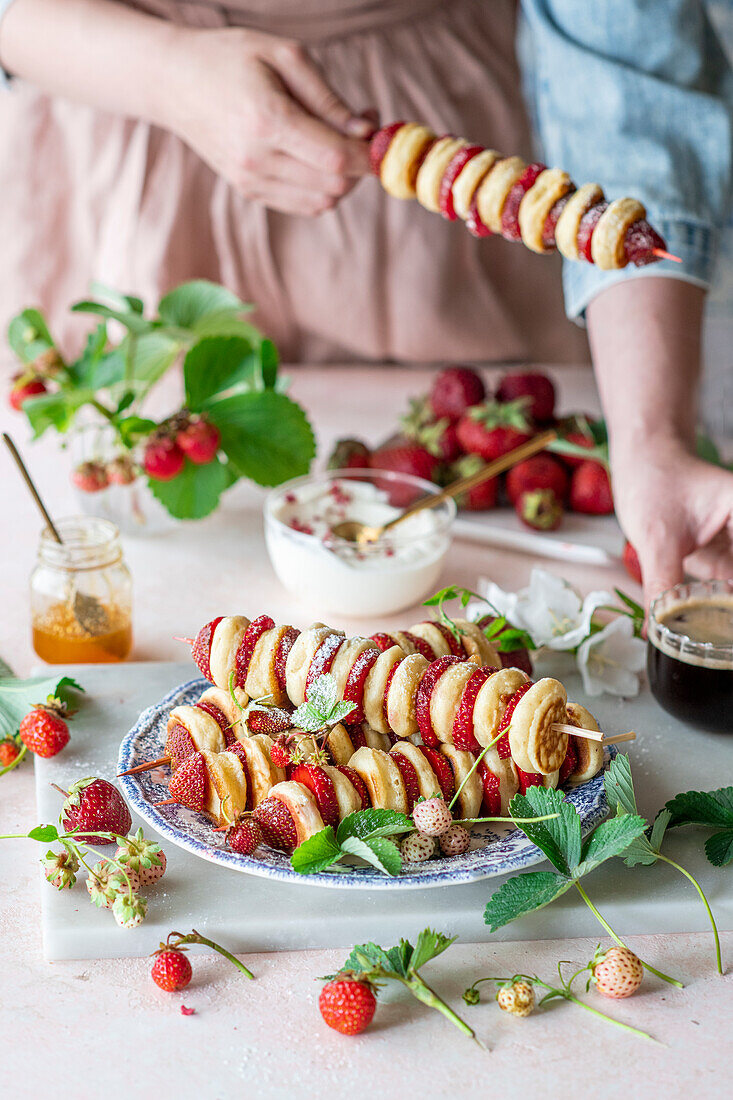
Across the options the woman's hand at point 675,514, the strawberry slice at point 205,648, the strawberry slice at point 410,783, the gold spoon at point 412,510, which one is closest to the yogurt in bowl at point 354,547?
the gold spoon at point 412,510

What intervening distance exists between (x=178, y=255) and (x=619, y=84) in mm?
914

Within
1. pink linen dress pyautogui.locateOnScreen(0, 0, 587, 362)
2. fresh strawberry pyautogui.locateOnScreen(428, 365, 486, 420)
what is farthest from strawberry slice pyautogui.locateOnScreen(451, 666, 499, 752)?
pink linen dress pyautogui.locateOnScreen(0, 0, 587, 362)

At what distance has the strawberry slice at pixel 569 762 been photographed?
0.92 meters

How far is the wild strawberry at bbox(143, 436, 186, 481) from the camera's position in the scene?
1.41 m

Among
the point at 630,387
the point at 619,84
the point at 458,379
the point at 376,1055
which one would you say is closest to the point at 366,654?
the point at 376,1055

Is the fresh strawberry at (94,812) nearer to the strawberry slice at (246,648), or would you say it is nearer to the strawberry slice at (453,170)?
the strawberry slice at (246,648)

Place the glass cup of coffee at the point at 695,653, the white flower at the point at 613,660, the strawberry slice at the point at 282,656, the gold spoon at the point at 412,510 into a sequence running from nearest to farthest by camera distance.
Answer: the strawberry slice at the point at 282,656 < the glass cup of coffee at the point at 695,653 < the white flower at the point at 613,660 < the gold spoon at the point at 412,510

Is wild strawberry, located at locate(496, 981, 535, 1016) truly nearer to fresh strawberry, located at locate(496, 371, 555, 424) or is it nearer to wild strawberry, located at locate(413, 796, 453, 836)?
wild strawberry, located at locate(413, 796, 453, 836)

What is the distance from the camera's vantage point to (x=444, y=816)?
84cm

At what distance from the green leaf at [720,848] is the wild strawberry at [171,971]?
0.43 meters

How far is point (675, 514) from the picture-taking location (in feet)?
4.27

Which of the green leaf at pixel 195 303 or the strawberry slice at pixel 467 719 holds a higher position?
the green leaf at pixel 195 303

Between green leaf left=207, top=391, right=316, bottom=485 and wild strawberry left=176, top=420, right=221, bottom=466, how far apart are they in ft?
0.11

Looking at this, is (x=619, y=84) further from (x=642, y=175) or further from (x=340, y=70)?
(x=340, y=70)
